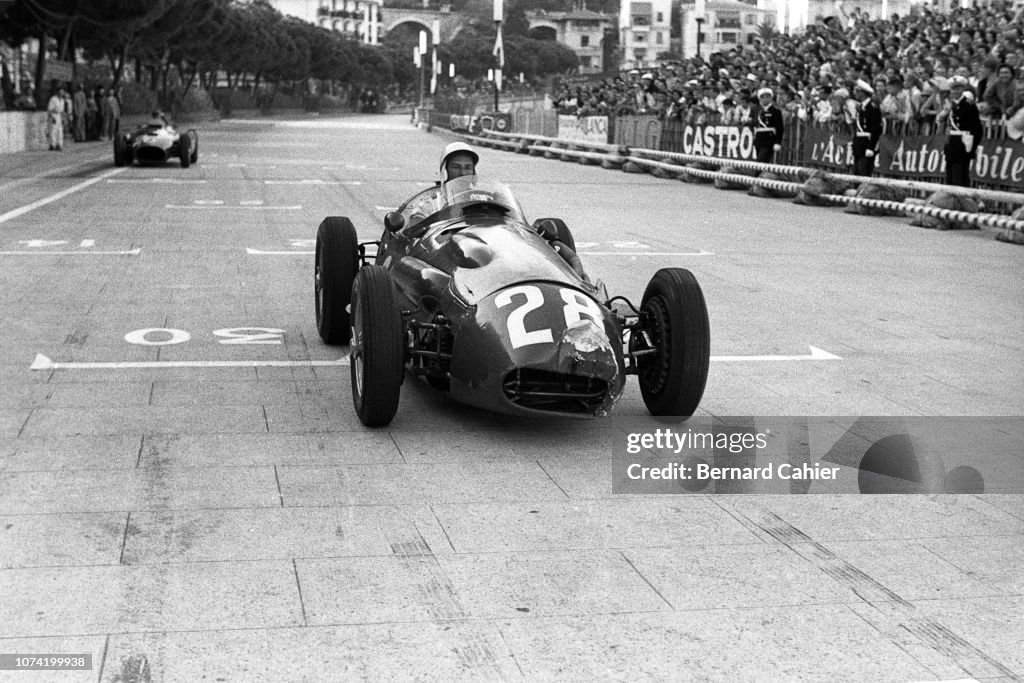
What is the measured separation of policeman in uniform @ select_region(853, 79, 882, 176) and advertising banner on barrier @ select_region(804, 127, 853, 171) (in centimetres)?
79

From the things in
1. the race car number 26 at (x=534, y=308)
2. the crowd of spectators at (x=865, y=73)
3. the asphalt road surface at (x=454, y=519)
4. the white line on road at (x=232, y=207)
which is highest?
the crowd of spectators at (x=865, y=73)

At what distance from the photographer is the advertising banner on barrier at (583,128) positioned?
39531mm

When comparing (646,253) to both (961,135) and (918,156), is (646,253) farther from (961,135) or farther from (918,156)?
(918,156)

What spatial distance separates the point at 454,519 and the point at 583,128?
36538 mm

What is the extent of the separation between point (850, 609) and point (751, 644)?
517 mm

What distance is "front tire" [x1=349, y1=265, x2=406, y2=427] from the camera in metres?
6.99

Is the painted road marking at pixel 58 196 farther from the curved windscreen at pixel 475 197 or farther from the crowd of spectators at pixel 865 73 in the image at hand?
the crowd of spectators at pixel 865 73

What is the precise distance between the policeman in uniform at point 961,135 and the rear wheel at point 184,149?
53.7 feet

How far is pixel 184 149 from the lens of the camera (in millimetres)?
30047

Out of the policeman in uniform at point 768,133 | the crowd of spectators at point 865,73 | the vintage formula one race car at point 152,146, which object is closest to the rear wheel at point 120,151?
the vintage formula one race car at point 152,146

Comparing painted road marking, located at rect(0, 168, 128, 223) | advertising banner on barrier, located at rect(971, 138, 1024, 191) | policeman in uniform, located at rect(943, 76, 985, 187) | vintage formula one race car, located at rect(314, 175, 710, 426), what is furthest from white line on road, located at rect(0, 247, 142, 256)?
advertising banner on barrier, located at rect(971, 138, 1024, 191)

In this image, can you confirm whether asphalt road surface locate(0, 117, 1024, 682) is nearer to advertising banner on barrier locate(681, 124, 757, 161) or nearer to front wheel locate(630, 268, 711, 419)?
front wheel locate(630, 268, 711, 419)

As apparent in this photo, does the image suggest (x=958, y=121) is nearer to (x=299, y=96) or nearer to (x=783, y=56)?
(x=783, y=56)

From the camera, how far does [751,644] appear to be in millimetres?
4535
